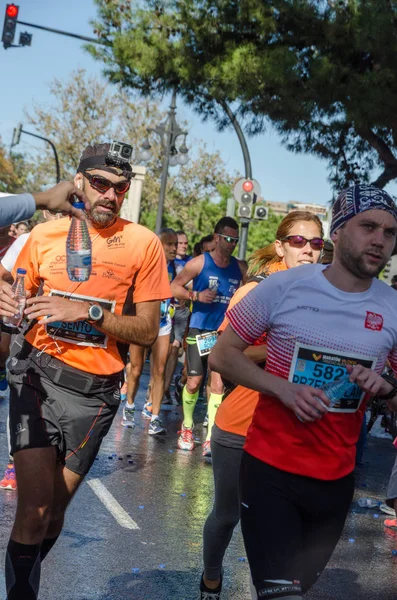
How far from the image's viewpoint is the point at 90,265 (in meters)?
4.56

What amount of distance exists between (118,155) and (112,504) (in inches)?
132

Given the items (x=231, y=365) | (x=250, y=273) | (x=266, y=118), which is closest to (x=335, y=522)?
(x=231, y=365)

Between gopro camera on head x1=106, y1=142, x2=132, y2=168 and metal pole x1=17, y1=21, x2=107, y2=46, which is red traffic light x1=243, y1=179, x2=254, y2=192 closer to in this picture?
metal pole x1=17, y1=21, x2=107, y2=46

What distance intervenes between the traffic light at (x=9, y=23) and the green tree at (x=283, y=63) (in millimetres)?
3588

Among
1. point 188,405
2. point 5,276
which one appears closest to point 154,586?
point 5,276

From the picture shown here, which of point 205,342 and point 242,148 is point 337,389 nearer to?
point 205,342

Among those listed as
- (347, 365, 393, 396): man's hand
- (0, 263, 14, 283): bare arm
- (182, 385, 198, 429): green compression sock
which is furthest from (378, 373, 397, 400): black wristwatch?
(182, 385, 198, 429): green compression sock

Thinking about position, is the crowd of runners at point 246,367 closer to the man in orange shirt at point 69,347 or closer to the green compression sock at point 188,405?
the man in orange shirt at point 69,347

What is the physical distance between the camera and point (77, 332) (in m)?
4.55

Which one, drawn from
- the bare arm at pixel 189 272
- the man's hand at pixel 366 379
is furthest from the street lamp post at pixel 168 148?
the man's hand at pixel 366 379

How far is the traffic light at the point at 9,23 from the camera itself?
21.3m

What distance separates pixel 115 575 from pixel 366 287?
252cm

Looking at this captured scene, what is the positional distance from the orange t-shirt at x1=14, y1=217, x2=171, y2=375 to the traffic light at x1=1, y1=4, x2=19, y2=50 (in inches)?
697

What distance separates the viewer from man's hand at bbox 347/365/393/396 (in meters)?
3.65
